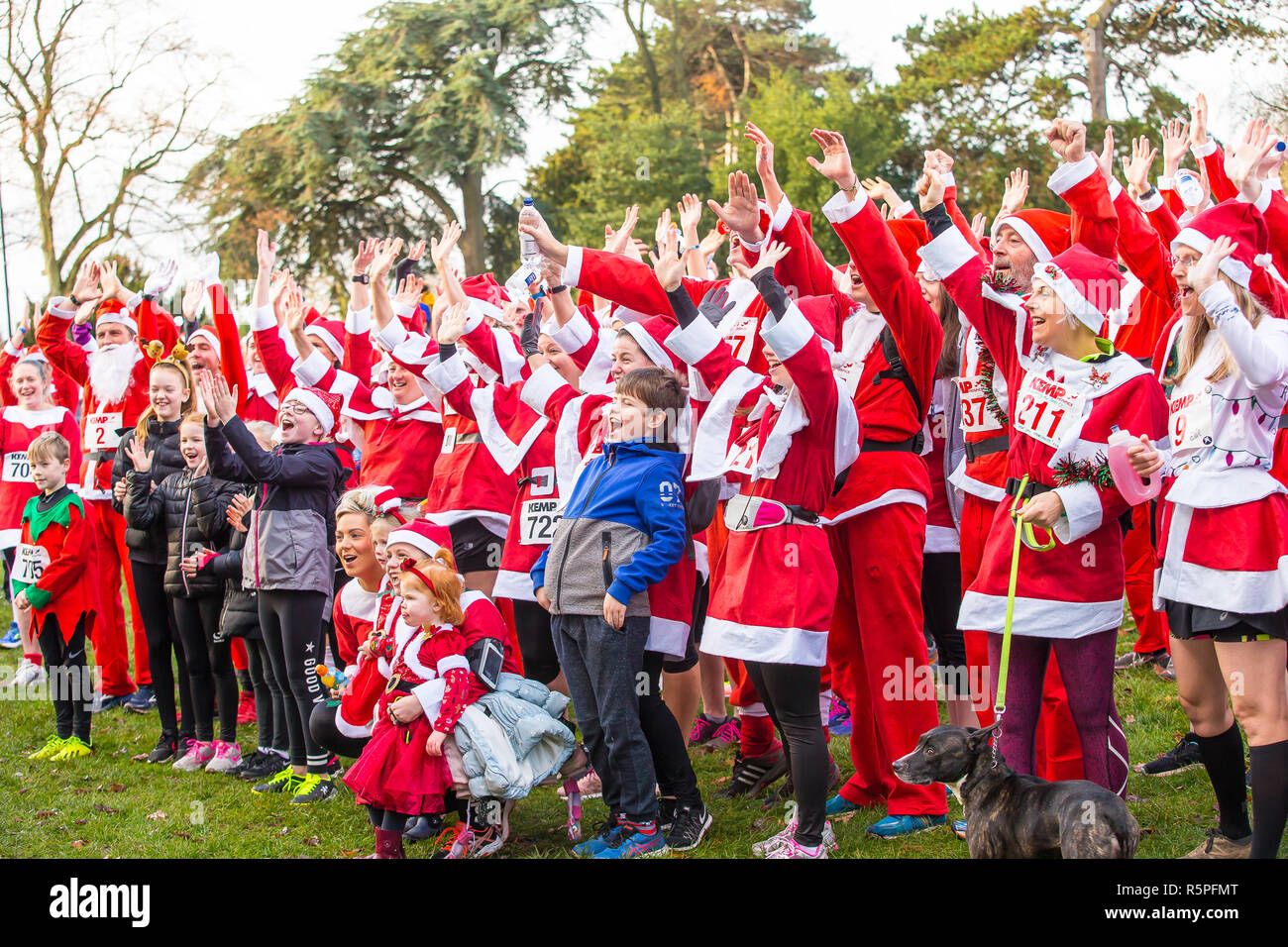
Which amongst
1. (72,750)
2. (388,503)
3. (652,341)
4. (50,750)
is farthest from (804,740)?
(50,750)

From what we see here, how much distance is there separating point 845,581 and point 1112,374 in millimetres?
1398

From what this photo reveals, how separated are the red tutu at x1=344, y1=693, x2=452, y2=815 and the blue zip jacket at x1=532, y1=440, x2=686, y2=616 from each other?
74 centimetres

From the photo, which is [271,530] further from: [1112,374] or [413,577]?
[1112,374]

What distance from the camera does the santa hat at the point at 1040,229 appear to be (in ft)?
14.3

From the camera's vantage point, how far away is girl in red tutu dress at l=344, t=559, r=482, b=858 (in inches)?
180

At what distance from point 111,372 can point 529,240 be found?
426 cm

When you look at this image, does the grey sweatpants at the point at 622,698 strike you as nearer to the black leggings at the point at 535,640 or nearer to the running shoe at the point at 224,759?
the black leggings at the point at 535,640

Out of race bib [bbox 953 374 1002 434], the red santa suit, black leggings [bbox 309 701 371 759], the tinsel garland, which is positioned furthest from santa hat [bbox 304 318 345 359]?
the tinsel garland

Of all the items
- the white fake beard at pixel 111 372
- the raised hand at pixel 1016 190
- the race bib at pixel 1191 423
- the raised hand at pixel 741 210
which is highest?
the raised hand at pixel 1016 190

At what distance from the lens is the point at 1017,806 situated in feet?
11.5

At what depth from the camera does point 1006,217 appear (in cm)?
443

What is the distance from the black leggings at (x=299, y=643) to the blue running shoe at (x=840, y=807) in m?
2.47

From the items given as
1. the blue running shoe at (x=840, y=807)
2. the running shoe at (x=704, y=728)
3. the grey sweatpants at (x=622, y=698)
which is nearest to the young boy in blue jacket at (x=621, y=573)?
the grey sweatpants at (x=622, y=698)
